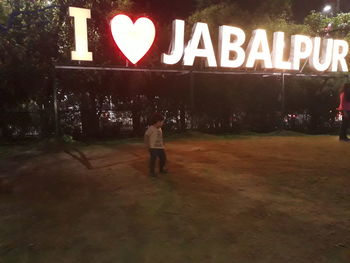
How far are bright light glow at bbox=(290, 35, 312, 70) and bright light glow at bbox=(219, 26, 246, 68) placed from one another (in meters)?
2.80

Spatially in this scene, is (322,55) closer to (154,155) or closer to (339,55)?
(339,55)

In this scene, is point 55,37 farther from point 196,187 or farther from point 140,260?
point 140,260

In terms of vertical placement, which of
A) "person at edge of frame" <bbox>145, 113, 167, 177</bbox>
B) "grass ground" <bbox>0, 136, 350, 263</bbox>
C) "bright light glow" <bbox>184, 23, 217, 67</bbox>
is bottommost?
"grass ground" <bbox>0, 136, 350, 263</bbox>

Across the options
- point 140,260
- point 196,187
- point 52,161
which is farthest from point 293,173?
point 52,161

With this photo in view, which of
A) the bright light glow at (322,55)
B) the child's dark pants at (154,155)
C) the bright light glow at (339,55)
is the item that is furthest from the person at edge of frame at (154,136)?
the bright light glow at (339,55)

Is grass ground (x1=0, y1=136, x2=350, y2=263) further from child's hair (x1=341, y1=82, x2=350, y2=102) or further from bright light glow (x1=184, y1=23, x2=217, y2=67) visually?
bright light glow (x1=184, y1=23, x2=217, y2=67)

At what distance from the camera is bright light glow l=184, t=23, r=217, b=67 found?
41.9ft

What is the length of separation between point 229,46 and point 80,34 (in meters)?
6.05

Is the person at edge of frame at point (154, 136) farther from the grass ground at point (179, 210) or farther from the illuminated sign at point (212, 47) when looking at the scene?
the illuminated sign at point (212, 47)

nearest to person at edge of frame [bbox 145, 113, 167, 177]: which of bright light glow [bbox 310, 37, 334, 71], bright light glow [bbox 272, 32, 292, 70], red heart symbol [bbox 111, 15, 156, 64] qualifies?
red heart symbol [bbox 111, 15, 156, 64]

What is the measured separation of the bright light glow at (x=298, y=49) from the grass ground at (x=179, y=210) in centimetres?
740

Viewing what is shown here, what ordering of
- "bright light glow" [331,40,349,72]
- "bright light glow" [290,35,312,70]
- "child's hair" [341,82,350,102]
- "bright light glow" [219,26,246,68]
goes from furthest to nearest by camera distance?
"bright light glow" [331,40,349,72] → "bright light glow" [290,35,312,70] → "bright light glow" [219,26,246,68] → "child's hair" [341,82,350,102]

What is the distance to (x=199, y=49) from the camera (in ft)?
42.6

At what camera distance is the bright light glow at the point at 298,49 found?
14.9 m
